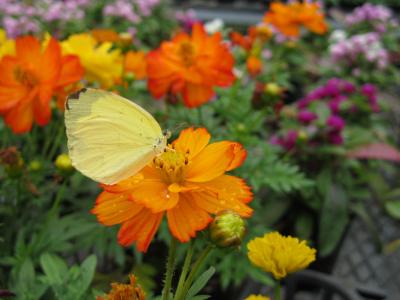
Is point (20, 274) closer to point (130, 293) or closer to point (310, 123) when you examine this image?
point (130, 293)

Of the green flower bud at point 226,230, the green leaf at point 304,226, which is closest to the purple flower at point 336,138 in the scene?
the green leaf at point 304,226

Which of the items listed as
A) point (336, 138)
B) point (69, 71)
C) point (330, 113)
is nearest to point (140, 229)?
point (69, 71)

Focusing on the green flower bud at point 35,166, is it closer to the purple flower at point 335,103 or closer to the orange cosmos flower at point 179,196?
the orange cosmos flower at point 179,196

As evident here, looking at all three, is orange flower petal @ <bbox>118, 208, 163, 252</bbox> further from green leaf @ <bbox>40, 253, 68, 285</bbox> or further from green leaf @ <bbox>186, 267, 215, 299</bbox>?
green leaf @ <bbox>40, 253, 68, 285</bbox>

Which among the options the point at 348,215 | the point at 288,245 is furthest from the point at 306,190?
the point at 288,245

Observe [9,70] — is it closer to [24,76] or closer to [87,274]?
[24,76]
